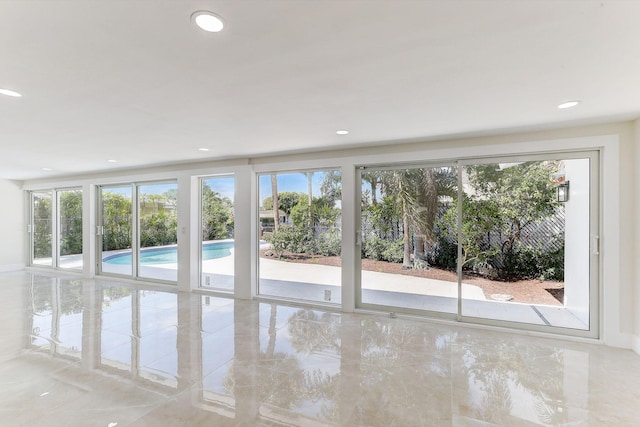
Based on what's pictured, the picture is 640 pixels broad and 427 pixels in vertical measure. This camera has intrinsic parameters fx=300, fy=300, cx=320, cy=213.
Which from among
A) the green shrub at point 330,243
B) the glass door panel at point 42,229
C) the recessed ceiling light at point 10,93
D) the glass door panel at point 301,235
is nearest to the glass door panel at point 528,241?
the green shrub at point 330,243

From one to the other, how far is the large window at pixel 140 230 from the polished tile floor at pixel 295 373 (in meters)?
2.00

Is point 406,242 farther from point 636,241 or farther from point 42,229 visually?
point 42,229

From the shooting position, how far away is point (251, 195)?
5023mm

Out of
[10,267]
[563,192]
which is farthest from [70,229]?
[563,192]

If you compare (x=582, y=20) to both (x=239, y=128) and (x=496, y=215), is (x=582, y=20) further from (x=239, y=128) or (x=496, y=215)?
(x=239, y=128)

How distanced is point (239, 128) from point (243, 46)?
173 cm

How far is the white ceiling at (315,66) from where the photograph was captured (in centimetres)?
143

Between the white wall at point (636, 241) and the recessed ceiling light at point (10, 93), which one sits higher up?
the recessed ceiling light at point (10, 93)

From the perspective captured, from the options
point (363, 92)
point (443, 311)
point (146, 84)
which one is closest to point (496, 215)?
point (443, 311)

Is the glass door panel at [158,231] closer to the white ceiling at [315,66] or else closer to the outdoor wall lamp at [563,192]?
the white ceiling at [315,66]

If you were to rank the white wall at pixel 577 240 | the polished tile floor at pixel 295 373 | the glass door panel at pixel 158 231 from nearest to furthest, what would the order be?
the polished tile floor at pixel 295 373 < the white wall at pixel 577 240 < the glass door panel at pixel 158 231

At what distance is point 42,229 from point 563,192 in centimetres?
1091

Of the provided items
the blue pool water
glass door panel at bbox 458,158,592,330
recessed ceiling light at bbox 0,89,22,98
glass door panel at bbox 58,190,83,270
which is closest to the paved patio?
glass door panel at bbox 458,158,592,330

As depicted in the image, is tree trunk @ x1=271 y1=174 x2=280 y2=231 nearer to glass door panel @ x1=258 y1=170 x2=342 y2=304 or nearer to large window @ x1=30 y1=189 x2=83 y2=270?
glass door panel @ x1=258 y1=170 x2=342 y2=304
